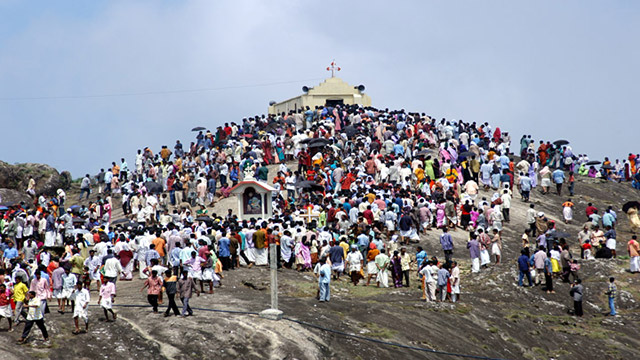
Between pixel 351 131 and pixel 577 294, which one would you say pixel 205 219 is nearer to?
pixel 577 294

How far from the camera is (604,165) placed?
4862 centimetres

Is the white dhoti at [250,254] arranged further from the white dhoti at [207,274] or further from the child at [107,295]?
the child at [107,295]

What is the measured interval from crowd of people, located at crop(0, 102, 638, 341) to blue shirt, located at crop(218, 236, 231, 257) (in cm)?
4

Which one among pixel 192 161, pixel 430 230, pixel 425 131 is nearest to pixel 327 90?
pixel 425 131

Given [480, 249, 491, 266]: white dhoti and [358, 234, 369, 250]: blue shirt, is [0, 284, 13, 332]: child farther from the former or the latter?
[480, 249, 491, 266]: white dhoti

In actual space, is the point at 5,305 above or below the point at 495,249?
below

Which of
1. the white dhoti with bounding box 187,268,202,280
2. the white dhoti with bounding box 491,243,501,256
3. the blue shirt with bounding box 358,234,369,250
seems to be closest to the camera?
the white dhoti with bounding box 187,268,202,280

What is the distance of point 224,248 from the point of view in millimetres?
27734

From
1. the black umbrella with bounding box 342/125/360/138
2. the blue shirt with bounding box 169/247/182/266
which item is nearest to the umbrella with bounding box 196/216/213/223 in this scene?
the blue shirt with bounding box 169/247/182/266

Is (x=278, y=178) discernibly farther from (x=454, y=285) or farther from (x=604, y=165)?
(x=604, y=165)

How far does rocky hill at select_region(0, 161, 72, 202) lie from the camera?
162ft

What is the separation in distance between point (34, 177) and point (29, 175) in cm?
32

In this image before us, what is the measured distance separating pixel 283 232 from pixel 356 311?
5.51 metres

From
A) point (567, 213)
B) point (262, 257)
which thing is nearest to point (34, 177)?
point (262, 257)
